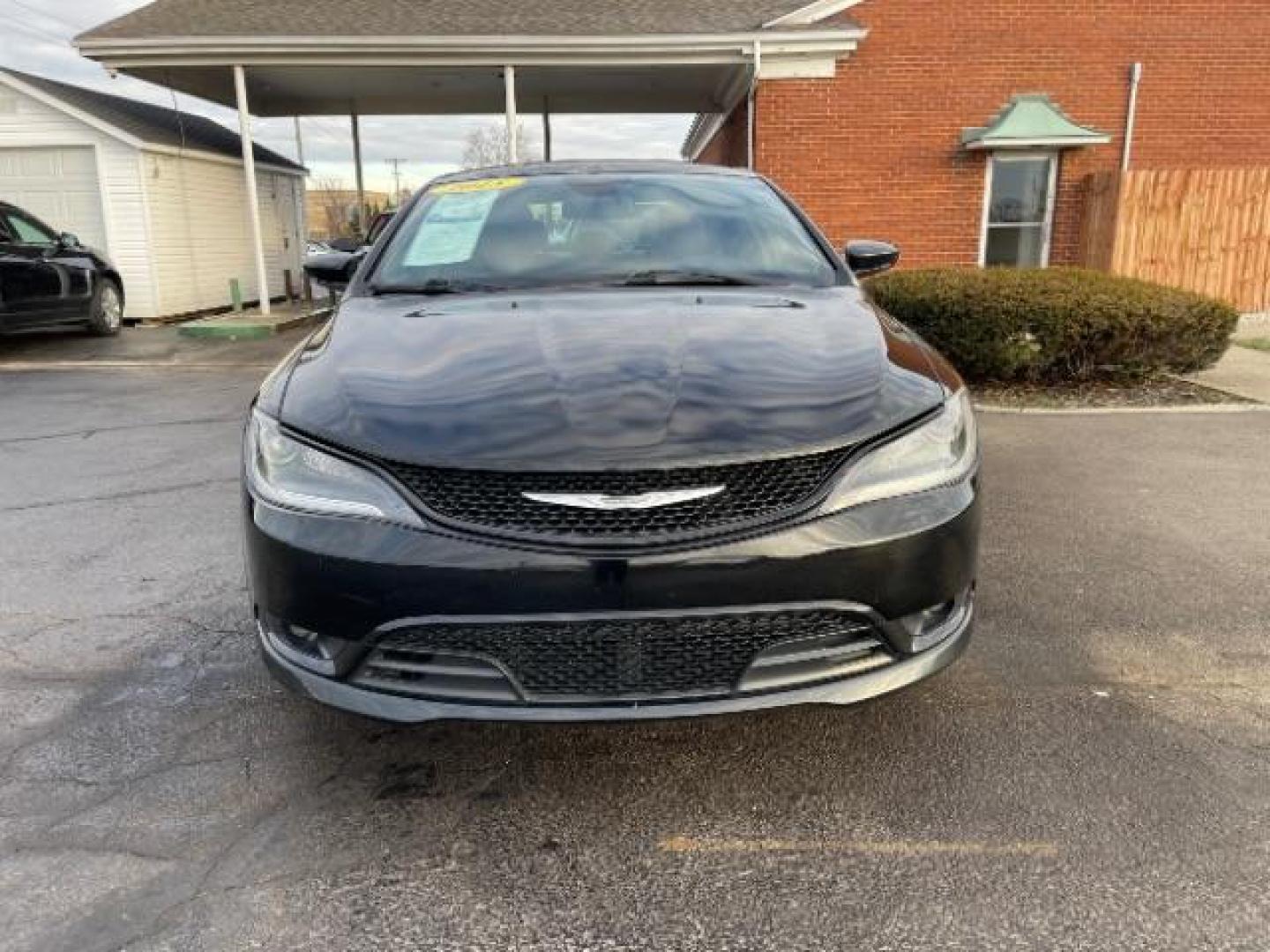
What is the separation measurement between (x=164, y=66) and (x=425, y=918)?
12.5 meters

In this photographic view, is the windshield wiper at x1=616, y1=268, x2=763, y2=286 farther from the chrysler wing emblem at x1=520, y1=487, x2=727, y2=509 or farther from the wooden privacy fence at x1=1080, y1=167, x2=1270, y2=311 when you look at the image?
the wooden privacy fence at x1=1080, y1=167, x2=1270, y2=311

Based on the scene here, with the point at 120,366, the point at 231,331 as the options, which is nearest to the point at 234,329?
the point at 231,331

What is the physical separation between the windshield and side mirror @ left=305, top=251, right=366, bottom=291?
352 millimetres

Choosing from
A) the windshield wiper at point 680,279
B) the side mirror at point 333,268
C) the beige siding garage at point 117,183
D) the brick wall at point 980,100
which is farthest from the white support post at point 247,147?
the windshield wiper at point 680,279

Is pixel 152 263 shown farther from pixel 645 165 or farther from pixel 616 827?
pixel 616 827

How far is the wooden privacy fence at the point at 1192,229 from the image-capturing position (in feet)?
36.4

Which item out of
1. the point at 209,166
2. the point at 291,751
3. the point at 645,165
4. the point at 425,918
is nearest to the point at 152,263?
the point at 209,166

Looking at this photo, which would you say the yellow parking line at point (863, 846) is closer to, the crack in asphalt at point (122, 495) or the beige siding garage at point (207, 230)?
the crack in asphalt at point (122, 495)

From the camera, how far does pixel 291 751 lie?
2656 millimetres

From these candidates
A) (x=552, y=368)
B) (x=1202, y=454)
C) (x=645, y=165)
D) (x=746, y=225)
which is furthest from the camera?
(x=1202, y=454)

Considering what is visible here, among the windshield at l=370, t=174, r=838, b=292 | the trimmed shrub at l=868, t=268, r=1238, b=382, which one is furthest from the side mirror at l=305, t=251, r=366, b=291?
the trimmed shrub at l=868, t=268, r=1238, b=382

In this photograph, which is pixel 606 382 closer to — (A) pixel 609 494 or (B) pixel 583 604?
(A) pixel 609 494

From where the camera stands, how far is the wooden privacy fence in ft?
36.4

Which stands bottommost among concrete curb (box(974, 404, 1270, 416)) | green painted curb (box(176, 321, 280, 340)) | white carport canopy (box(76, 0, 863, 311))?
green painted curb (box(176, 321, 280, 340))
